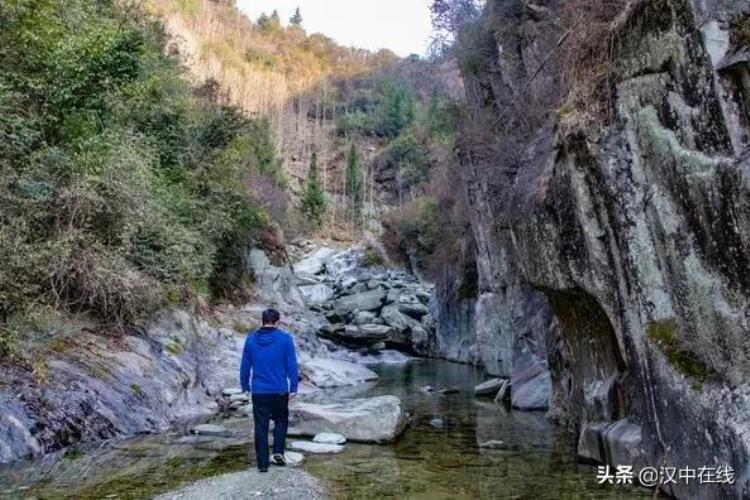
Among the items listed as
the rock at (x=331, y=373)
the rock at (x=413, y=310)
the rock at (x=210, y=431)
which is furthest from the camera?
the rock at (x=413, y=310)

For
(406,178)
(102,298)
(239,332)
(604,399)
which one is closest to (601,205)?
(604,399)

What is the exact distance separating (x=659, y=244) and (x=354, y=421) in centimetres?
626

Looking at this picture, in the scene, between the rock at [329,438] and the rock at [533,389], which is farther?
the rock at [533,389]

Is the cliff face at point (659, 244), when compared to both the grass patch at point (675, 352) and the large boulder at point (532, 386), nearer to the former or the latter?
the grass patch at point (675, 352)

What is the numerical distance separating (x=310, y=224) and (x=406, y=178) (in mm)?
19948

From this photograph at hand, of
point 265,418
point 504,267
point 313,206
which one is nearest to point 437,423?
point 265,418

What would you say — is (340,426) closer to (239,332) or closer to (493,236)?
(239,332)

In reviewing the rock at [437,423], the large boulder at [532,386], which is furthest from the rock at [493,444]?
the large boulder at [532,386]

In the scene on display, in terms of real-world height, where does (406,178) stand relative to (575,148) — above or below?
above

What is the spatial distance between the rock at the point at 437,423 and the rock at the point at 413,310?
89.6 ft

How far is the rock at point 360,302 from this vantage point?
41.1 meters

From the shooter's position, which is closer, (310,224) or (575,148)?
(575,148)

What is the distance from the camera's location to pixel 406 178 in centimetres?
8412

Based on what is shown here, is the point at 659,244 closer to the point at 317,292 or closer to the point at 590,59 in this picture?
the point at 590,59
